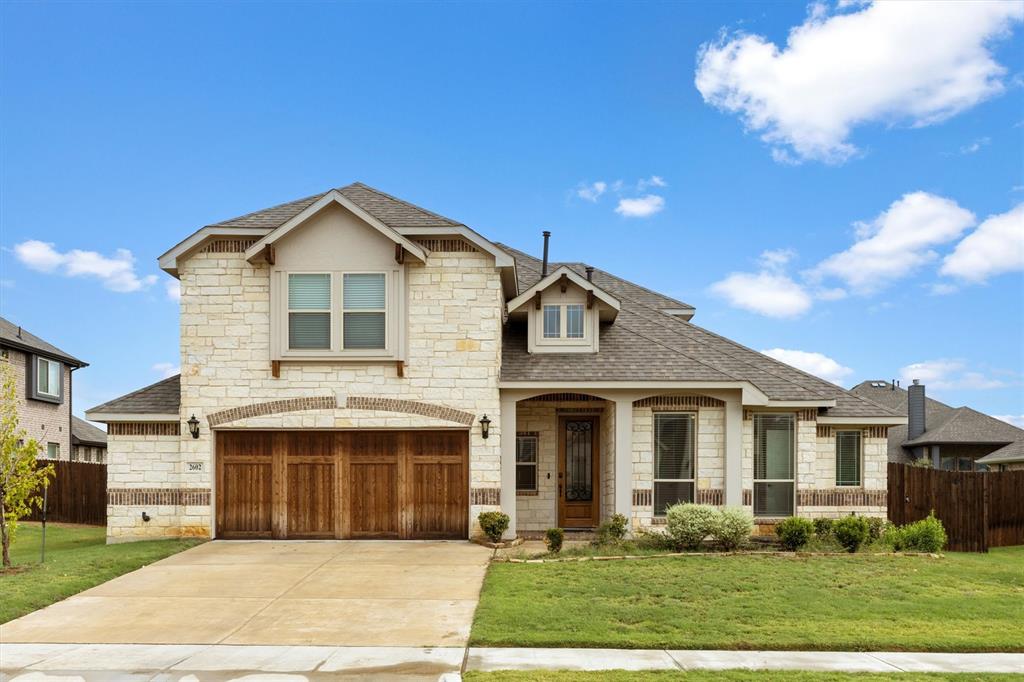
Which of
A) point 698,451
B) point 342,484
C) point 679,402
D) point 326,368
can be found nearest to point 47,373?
point 326,368

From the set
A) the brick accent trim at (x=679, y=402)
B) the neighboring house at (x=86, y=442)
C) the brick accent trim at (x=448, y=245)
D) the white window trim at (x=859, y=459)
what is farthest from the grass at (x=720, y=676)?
the neighboring house at (x=86, y=442)

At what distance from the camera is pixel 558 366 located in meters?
16.8

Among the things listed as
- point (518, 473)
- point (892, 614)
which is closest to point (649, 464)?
point (518, 473)

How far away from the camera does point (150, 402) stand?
1662 cm

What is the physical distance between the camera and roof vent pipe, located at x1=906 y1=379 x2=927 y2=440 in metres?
40.9

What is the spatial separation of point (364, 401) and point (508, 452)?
10.1 feet

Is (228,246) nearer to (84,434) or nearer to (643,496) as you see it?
(643,496)

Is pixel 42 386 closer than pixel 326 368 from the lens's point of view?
No

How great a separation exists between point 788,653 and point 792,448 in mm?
8966

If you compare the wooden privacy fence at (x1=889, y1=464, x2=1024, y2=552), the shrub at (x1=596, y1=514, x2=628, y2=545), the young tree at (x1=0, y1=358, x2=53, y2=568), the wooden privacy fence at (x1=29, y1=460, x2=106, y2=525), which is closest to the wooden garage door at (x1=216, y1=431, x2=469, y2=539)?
the shrub at (x1=596, y1=514, x2=628, y2=545)

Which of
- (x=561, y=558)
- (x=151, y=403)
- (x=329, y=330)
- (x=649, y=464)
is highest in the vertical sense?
(x=329, y=330)

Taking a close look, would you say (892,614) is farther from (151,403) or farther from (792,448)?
(151,403)

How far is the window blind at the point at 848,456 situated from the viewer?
17344 millimetres

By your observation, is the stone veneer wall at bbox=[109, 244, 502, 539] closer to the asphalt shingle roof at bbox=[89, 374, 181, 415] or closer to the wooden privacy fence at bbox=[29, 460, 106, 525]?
the asphalt shingle roof at bbox=[89, 374, 181, 415]
